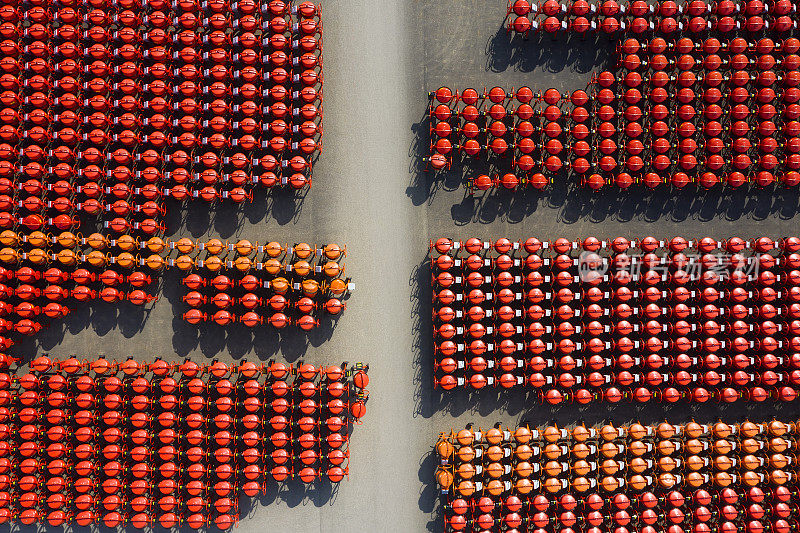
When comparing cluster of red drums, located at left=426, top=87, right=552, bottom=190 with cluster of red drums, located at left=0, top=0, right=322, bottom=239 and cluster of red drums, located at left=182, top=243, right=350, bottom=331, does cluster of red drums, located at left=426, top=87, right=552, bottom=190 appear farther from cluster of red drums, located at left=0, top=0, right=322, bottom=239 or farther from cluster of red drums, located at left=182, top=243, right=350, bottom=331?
cluster of red drums, located at left=182, top=243, right=350, bottom=331

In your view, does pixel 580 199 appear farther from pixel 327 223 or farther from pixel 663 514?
pixel 663 514

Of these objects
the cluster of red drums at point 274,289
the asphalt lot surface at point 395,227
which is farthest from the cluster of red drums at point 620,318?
the cluster of red drums at point 274,289

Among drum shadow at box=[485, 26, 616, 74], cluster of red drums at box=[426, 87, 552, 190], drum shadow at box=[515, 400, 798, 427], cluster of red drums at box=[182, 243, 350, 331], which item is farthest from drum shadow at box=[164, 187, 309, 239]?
drum shadow at box=[515, 400, 798, 427]

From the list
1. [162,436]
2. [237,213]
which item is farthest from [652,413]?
[162,436]

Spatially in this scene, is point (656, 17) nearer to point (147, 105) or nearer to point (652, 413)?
point (652, 413)

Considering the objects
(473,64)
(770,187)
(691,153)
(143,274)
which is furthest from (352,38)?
(770,187)

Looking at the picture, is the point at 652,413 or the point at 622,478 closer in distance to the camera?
the point at 622,478
